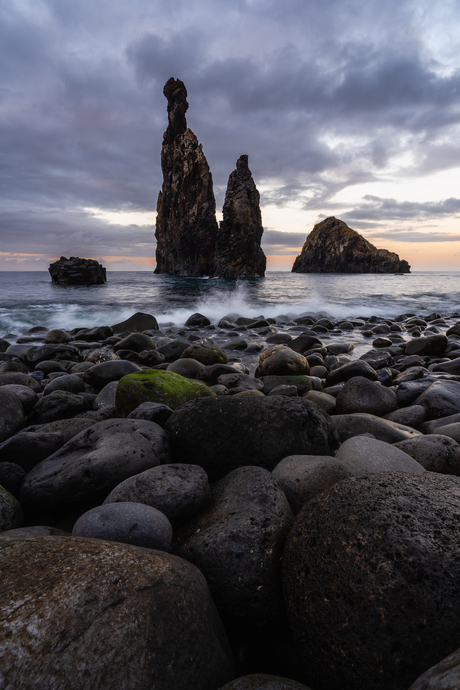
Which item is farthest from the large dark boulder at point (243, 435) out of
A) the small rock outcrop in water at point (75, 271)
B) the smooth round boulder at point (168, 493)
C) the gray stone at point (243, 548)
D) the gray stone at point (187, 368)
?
the small rock outcrop in water at point (75, 271)

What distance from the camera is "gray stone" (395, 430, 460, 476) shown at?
2.81m

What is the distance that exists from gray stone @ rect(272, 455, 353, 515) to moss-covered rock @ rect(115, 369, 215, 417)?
1928 millimetres

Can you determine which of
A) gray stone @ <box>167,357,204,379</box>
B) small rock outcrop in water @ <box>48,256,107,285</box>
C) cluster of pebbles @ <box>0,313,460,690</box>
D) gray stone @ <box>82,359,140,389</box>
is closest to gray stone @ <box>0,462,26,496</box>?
cluster of pebbles @ <box>0,313,460,690</box>

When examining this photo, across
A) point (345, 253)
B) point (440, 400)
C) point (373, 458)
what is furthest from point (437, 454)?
point (345, 253)

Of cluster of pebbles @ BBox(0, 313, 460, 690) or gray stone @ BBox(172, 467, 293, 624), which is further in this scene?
gray stone @ BBox(172, 467, 293, 624)

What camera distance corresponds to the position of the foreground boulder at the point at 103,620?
3.43 feet

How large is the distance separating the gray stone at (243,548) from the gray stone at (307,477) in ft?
0.58

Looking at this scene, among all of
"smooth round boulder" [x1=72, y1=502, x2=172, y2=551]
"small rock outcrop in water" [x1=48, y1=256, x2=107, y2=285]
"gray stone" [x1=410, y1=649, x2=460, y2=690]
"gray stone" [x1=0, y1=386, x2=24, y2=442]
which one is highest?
"small rock outcrop in water" [x1=48, y1=256, x2=107, y2=285]

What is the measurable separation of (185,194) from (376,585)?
274 ft

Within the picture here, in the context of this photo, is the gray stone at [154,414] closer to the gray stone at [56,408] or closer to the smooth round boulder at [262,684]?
the gray stone at [56,408]

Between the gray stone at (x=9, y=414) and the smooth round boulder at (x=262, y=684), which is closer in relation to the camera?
the smooth round boulder at (x=262, y=684)

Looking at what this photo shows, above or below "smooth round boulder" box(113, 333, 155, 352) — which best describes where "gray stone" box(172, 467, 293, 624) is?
above

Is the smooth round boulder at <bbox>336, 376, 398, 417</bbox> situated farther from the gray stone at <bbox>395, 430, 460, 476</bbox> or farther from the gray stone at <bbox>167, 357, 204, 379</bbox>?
the gray stone at <bbox>167, 357, 204, 379</bbox>

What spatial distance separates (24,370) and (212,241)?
236 feet
